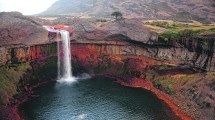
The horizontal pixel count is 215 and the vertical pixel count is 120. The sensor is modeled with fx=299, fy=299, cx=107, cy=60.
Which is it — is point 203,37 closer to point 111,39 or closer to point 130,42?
point 130,42

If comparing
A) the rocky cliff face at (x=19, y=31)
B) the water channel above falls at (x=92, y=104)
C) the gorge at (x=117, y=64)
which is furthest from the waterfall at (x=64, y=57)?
the water channel above falls at (x=92, y=104)

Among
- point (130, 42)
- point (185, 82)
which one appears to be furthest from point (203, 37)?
point (130, 42)

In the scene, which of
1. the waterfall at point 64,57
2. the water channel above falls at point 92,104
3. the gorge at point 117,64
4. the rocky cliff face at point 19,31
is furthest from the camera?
the waterfall at point 64,57

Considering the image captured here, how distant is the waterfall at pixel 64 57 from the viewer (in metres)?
92.2

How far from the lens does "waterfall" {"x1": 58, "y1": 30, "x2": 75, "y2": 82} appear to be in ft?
303

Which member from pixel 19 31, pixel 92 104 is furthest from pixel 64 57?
pixel 92 104

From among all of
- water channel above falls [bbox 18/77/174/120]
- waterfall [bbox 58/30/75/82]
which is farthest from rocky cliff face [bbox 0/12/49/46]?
water channel above falls [bbox 18/77/174/120]

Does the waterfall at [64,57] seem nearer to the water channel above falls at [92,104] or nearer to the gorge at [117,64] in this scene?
the gorge at [117,64]

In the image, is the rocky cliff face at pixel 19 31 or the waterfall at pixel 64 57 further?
the waterfall at pixel 64 57

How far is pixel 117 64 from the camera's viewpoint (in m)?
93.6

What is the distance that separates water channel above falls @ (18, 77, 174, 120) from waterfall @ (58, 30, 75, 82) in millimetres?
8118

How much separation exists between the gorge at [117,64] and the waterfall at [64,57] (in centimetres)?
32

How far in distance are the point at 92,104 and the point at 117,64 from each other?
2608cm

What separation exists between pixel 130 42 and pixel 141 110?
103 ft
